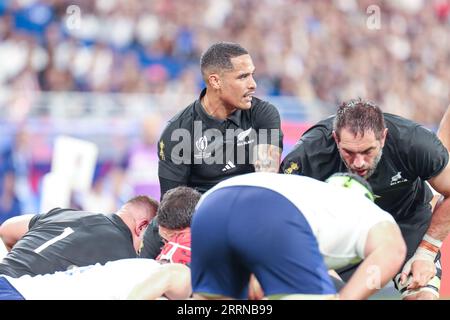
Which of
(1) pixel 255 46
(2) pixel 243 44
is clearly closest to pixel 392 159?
(2) pixel 243 44

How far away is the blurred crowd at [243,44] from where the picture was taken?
444 inches

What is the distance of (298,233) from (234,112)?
2.65m

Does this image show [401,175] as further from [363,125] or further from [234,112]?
[234,112]

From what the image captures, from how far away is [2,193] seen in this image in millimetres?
9992

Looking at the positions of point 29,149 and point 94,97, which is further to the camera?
point 94,97

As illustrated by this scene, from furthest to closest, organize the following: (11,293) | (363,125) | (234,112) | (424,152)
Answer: (234,112), (424,152), (363,125), (11,293)

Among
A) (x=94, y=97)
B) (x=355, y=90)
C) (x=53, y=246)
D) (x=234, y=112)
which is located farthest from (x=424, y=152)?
(x=355, y=90)

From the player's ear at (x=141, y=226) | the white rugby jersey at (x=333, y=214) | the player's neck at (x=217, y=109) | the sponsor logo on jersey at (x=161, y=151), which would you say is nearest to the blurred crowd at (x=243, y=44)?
the sponsor logo on jersey at (x=161, y=151)

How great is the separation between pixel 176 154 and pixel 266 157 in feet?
2.12

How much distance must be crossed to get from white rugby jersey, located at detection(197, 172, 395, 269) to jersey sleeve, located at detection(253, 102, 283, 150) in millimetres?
2182

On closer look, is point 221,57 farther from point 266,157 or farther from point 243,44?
point 243,44

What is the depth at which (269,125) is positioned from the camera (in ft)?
20.4

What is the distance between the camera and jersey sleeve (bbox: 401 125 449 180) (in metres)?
5.38

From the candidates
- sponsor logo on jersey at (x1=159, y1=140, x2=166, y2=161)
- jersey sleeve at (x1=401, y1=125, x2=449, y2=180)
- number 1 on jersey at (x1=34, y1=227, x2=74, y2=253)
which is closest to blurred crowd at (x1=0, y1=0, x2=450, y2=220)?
sponsor logo on jersey at (x1=159, y1=140, x2=166, y2=161)
